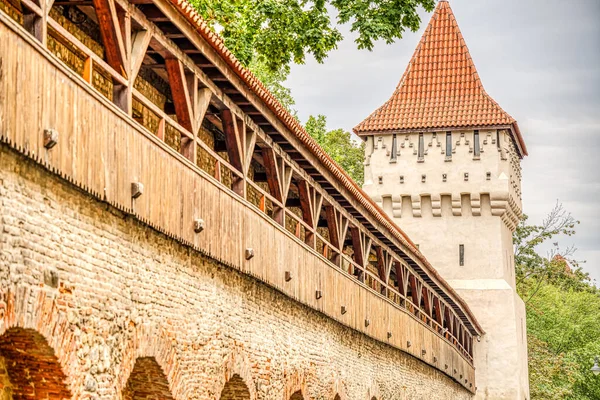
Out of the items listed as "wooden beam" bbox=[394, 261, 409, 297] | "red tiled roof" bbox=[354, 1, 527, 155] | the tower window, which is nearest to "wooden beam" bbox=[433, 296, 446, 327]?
"wooden beam" bbox=[394, 261, 409, 297]

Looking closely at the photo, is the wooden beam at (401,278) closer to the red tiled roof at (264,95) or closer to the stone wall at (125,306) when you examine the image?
the red tiled roof at (264,95)

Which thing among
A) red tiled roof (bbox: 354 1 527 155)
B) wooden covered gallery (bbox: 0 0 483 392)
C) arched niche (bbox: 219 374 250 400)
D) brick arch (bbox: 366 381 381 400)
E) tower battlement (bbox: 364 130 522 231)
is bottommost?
arched niche (bbox: 219 374 250 400)

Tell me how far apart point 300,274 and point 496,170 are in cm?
2080

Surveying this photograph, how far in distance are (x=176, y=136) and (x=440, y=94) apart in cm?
2394

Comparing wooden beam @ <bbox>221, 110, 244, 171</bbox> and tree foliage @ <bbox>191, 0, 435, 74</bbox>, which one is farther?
tree foliage @ <bbox>191, 0, 435, 74</bbox>

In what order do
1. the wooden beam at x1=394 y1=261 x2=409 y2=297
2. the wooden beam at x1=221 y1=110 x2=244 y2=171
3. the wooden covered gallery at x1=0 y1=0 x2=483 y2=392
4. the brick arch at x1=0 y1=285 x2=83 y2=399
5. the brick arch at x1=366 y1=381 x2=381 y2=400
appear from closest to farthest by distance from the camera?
the brick arch at x1=0 y1=285 x2=83 y2=399 < the wooden covered gallery at x1=0 y1=0 x2=483 y2=392 < the wooden beam at x1=221 y1=110 x2=244 y2=171 < the brick arch at x1=366 y1=381 x2=381 y2=400 < the wooden beam at x1=394 y1=261 x2=409 y2=297

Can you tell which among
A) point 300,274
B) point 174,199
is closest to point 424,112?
point 300,274

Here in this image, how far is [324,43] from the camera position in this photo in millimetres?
18062

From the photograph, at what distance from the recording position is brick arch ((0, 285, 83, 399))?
7961 mm

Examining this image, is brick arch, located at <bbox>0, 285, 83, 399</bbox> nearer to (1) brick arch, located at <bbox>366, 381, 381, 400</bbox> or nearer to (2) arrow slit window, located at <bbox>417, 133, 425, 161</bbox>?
(1) brick arch, located at <bbox>366, 381, 381, 400</bbox>

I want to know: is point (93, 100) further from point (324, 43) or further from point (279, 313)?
point (324, 43)

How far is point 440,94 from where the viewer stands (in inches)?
1468

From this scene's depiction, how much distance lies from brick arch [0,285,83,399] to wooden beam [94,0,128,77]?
2.52 m

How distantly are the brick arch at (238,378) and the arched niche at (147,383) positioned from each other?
1670mm
